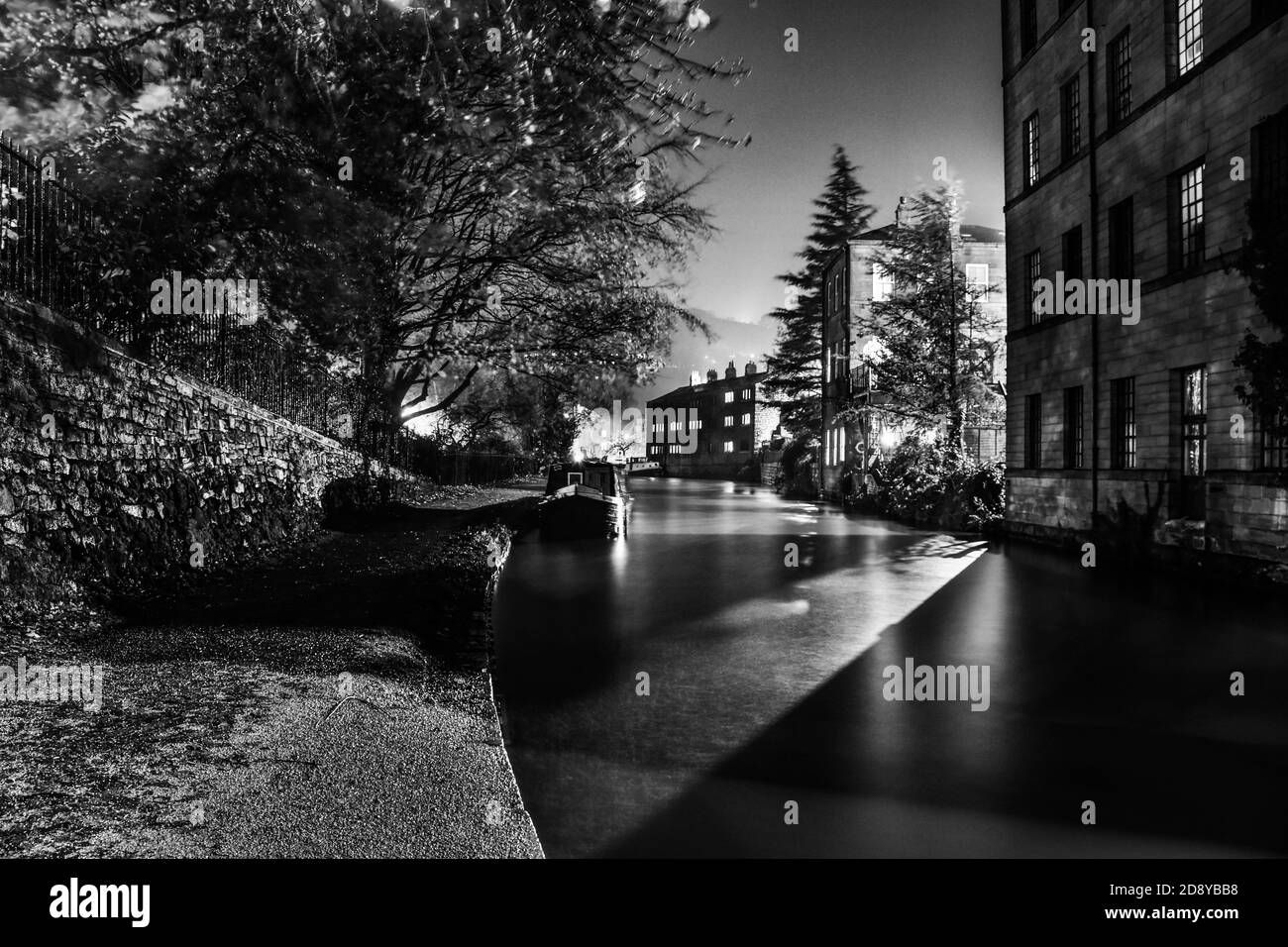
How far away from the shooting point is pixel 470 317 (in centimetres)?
2125

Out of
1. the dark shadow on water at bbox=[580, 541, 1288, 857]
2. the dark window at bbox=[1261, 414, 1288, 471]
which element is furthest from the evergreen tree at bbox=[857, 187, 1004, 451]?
the dark shadow on water at bbox=[580, 541, 1288, 857]

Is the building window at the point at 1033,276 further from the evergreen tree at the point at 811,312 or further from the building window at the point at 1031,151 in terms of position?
the evergreen tree at the point at 811,312

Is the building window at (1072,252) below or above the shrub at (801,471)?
above

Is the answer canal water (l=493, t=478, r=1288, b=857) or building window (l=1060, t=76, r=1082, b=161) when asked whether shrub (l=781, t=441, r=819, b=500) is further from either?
canal water (l=493, t=478, r=1288, b=857)

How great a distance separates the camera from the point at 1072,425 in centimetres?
2134

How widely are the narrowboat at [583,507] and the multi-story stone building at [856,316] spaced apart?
20.1 meters

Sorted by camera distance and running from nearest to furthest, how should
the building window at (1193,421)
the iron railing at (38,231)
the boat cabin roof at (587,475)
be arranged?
1. the iron railing at (38,231)
2. the building window at (1193,421)
3. the boat cabin roof at (587,475)

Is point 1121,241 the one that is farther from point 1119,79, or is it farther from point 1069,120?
point 1069,120

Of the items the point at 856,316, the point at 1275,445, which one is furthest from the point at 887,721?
the point at 856,316

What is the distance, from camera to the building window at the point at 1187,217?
16.9m

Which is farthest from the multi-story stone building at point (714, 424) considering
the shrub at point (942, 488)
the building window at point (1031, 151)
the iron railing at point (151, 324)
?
the iron railing at point (151, 324)

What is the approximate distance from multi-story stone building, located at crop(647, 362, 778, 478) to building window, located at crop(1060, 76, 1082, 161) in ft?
241

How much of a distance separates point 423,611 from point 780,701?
13.9 ft

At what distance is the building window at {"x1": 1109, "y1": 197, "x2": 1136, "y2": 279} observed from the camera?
63.5ft
